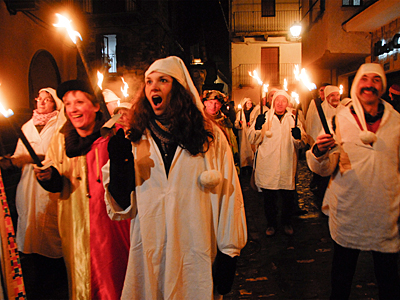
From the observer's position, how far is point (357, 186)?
253 centimetres

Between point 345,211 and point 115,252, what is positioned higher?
point 345,211

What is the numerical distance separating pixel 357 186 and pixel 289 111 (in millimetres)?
2617

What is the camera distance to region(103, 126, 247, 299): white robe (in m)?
1.93

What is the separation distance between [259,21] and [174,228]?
24883 millimetres

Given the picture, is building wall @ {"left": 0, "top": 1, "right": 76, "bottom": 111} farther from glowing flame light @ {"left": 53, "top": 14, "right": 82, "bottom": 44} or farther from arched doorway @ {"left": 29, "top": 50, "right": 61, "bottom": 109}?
glowing flame light @ {"left": 53, "top": 14, "right": 82, "bottom": 44}

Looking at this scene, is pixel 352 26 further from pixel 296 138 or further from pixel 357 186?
pixel 357 186

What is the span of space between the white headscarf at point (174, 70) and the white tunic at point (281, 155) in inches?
114

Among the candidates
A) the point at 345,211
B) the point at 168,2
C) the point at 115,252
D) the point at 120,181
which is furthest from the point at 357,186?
the point at 168,2

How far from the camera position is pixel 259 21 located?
23.5 meters

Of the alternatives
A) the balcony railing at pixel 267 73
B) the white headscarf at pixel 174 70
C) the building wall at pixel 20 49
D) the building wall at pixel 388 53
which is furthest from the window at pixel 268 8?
the white headscarf at pixel 174 70

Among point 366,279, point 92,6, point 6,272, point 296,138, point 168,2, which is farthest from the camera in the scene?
point 168,2

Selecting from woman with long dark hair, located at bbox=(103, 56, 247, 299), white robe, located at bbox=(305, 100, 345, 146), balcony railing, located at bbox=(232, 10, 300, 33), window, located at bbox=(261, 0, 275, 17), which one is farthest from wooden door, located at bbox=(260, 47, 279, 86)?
woman with long dark hair, located at bbox=(103, 56, 247, 299)

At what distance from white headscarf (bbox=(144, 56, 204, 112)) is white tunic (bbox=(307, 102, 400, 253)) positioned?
1410 millimetres

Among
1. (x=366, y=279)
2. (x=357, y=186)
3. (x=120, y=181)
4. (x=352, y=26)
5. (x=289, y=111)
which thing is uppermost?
(x=352, y=26)
